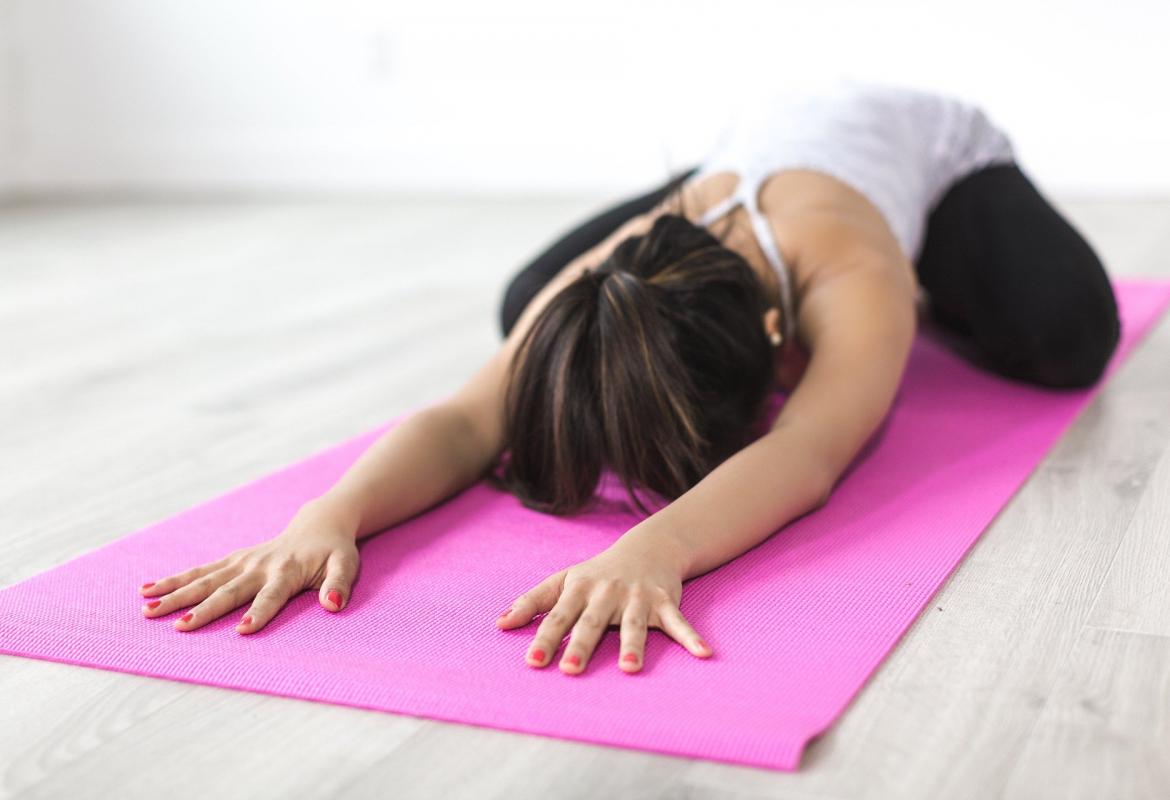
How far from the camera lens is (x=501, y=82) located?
4074 millimetres

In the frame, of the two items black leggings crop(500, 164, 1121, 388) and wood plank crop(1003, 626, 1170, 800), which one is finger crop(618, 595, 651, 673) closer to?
wood plank crop(1003, 626, 1170, 800)

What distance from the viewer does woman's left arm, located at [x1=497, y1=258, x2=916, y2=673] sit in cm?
103

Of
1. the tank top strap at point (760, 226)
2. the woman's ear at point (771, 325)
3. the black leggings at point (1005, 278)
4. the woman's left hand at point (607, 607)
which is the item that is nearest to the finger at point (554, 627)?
the woman's left hand at point (607, 607)

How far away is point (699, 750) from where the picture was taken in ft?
2.87

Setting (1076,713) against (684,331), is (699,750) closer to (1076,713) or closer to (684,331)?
(1076,713)

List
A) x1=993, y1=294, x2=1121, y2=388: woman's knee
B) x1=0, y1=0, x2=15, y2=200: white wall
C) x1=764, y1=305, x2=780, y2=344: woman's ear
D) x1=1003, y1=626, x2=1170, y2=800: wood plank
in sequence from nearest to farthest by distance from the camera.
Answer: x1=1003, y1=626, x2=1170, y2=800: wood plank
x1=764, y1=305, x2=780, y2=344: woman's ear
x1=993, y1=294, x2=1121, y2=388: woman's knee
x1=0, y1=0, x2=15, y2=200: white wall

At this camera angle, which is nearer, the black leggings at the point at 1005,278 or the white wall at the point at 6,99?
the black leggings at the point at 1005,278

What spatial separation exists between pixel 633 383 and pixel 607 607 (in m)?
0.27

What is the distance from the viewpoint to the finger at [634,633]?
3.21 feet

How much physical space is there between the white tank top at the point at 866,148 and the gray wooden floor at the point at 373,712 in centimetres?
36

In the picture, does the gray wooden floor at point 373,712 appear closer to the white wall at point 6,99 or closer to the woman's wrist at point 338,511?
the woman's wrist at point 338,511

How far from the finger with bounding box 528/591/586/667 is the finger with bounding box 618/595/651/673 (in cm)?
4

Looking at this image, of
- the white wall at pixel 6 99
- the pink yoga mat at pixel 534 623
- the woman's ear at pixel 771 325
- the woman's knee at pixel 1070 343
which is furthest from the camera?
the white wall at pixel 6 99

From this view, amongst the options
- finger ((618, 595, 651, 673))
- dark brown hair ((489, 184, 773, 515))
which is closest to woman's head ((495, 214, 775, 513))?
dark brown hair ((489, 184, 773, 515))
